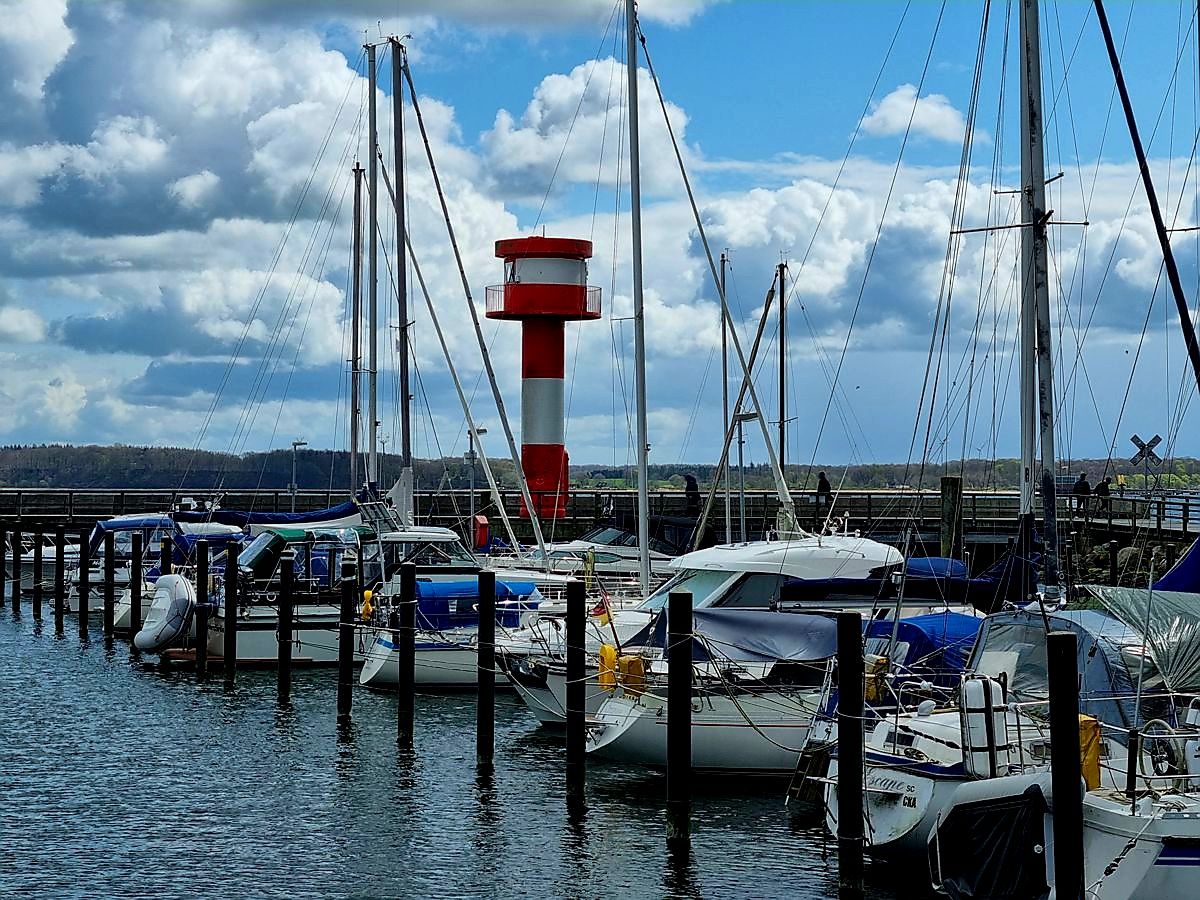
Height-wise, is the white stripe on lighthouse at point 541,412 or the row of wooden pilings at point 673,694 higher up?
the white stripe on lighthouse at point 541,412

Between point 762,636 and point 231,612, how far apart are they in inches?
513

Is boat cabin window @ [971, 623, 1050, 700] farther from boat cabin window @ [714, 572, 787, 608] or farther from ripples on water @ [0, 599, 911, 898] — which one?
→ boat cabin window @ [714, 572, 787, 608]

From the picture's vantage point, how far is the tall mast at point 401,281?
34.0 meters

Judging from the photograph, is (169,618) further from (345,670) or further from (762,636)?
(762,636)

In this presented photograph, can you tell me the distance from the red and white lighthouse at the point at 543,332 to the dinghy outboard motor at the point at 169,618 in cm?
1648

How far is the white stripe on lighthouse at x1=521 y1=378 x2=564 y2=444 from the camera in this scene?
155ft

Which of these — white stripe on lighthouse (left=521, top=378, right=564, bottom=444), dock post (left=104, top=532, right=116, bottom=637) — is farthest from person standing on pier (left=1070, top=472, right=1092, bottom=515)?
dock post (left=104, top=532, right=116, bottom=637)

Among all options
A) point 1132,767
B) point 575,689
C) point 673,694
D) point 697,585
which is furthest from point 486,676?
point 1132,767

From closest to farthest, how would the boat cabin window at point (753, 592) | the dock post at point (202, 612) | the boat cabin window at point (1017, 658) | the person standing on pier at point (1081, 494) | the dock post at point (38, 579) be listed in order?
the boat cabin window at point (1017, 658), the boat cabin window at point (753, 592), the dock post at point (202, 612), the dock post at point (38, 579), the person standing on pier at point (1081, 494)

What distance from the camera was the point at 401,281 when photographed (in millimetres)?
35000

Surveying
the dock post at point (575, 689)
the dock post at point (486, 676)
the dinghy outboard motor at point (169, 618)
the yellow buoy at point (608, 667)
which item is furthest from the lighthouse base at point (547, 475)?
the dock post at point (575, 689)

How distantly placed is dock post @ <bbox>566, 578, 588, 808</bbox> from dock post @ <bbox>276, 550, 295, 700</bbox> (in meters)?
8.97

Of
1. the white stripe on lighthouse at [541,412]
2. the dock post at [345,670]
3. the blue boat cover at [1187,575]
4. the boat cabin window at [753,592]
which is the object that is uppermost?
the white stripe on lighthouse at [541,412]

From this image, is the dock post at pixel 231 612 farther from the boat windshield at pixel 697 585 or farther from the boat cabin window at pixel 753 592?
the boat cabin window at pixel 753 592
